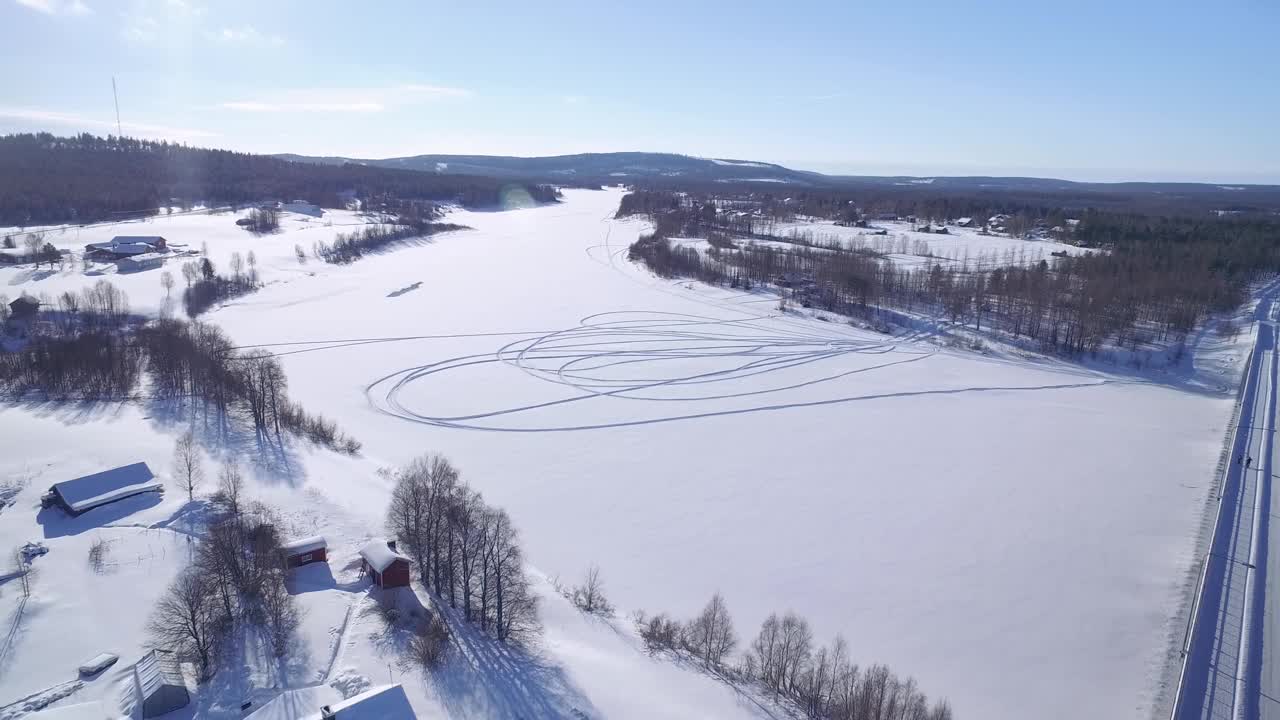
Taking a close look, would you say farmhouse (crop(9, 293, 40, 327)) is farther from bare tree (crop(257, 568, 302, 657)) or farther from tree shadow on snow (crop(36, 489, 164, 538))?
bare tree (crop(257, 568, 302, 657))

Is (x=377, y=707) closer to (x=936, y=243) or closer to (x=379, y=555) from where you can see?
(x=379, y=555)

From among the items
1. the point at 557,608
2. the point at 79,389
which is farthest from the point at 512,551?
the point at 79,389

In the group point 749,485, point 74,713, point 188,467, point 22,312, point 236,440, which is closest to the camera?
point 74,713

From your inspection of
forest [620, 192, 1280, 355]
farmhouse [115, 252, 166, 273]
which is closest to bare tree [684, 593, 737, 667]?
forest [620, 192, 1280, 355]

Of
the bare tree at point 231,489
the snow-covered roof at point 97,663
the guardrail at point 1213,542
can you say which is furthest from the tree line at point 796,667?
the bare tree at point 231,489

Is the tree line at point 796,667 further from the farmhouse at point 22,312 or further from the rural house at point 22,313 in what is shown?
the farmhouse at point 22,312

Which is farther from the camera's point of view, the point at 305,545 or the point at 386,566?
the point at 305,545

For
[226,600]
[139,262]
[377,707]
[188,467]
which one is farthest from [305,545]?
[139,262]
